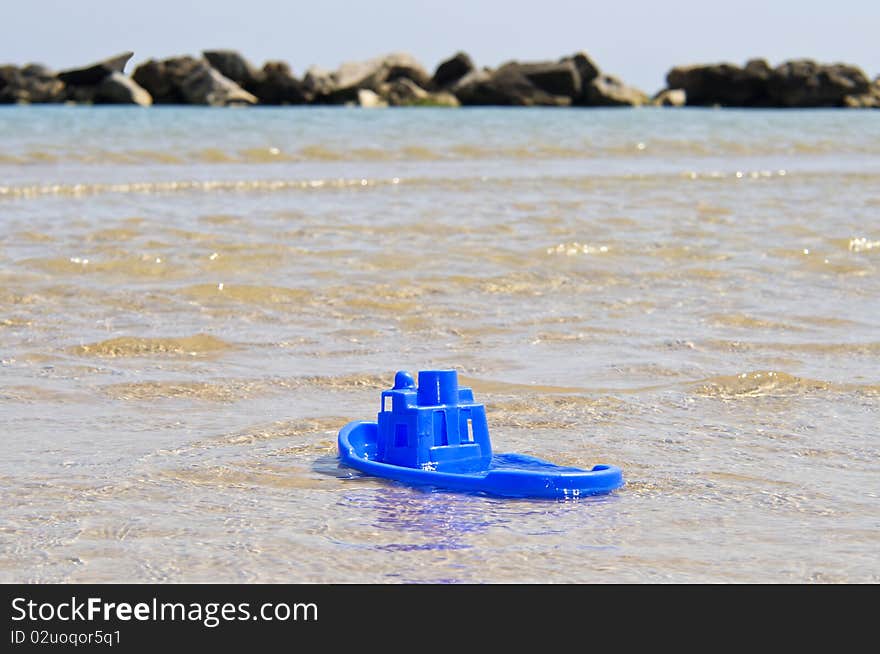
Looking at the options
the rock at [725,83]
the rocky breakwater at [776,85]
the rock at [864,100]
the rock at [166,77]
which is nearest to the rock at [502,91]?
the rocky breakwater at [776,85]

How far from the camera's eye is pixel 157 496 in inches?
144

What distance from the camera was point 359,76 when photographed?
61.2m

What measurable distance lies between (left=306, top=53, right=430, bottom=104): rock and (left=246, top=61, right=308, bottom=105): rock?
0.76m

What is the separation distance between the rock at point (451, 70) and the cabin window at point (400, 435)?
61.1m

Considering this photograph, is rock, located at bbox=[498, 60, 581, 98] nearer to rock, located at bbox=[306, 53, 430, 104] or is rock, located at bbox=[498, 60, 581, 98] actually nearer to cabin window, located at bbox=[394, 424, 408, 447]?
rock, located at bbox=[306, 53, 430, 104]

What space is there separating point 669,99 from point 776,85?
18.1ft

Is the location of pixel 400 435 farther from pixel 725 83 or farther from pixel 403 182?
pixel 725 83

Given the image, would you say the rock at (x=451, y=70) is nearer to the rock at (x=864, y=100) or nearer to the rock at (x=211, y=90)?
the rock at (x=211, y=90)

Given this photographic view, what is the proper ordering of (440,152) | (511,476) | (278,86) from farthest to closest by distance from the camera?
(278,86), (440,152), (511,476)

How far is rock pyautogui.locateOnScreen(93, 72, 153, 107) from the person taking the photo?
190 ft

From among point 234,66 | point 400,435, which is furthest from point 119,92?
point 400,435

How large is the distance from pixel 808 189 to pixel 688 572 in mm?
11451

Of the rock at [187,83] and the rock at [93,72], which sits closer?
the rock at [187,83]

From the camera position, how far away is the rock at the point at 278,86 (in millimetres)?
61156
